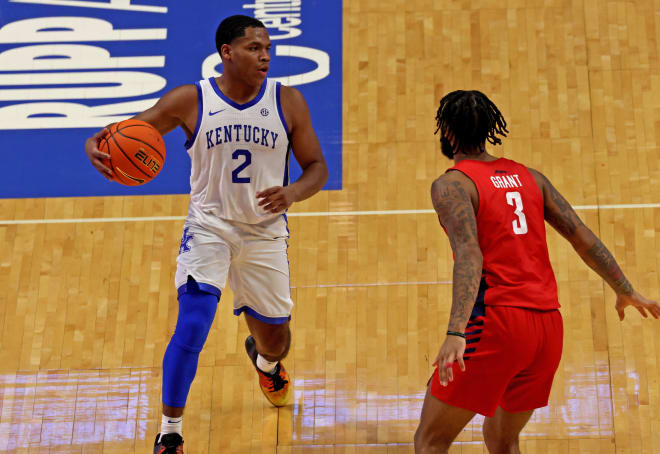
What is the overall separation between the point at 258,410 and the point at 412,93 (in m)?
2.81

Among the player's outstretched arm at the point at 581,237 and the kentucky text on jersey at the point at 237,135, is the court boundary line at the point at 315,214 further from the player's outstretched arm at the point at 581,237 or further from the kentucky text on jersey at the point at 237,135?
the player's outstretched arm at the point at 581,237

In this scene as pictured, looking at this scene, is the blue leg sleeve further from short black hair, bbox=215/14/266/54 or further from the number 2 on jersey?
short black hair, bbox=215/14/266/54

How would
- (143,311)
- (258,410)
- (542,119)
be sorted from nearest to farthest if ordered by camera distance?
1. (258,410)
2. (143,311)
3. (542,119)

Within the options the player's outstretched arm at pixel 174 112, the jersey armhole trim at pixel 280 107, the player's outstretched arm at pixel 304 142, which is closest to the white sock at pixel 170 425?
the player's outstretched arm at pixel 304 142

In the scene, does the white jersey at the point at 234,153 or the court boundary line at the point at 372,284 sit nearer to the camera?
the white jersey at the point at 234,153

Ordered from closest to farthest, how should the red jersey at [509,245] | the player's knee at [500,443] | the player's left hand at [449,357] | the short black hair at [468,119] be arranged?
1. the player's left hand at [449,357]
2. the red jersey at [509,245]
3. the short black hair at [468,119]
4. the player's knee at [500,443]

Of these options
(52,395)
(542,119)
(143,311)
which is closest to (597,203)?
(542,119)

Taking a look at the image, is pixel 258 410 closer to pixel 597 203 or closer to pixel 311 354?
pixel 311 354

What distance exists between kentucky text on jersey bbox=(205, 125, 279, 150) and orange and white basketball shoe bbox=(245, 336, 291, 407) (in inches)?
51.4

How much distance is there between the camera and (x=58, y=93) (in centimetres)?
715

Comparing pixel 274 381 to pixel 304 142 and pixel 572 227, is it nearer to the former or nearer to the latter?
pixel 304 142

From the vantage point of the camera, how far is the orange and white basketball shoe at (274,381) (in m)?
5.34

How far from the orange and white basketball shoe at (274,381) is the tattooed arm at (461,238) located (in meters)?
1.99

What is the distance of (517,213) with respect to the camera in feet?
12.3
